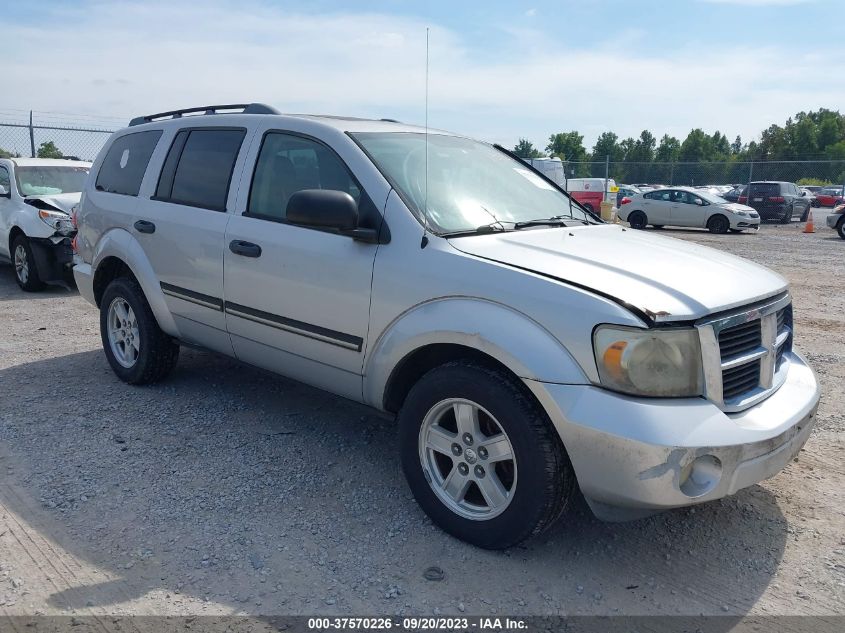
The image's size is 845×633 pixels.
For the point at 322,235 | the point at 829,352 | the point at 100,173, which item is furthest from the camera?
the point at 829,352

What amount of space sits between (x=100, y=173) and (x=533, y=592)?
14.5 ft

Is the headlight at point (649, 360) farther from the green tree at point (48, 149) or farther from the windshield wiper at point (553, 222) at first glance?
the green tree at point (48, 149)

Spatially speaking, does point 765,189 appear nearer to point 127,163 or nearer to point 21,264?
point 21,264

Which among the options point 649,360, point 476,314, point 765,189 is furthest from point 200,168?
point 765,189

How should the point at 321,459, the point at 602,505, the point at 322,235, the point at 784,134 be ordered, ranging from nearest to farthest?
1. the point at 602,505
2. the point at 322,235
3. the point at 321,459
4. the point at 784,134

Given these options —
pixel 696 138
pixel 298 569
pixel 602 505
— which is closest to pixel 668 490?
pixel 602 505

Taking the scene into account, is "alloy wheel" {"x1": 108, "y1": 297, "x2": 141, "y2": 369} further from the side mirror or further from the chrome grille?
the chrome grille

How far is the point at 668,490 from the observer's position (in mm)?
2660

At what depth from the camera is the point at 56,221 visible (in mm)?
8883

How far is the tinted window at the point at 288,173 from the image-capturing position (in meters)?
3.80

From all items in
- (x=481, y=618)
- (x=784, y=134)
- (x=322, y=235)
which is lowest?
(x=481, y=618)

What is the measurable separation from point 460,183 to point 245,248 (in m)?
1.24

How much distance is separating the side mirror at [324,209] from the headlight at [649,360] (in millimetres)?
1282

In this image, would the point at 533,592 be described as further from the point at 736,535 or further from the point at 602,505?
the point at 736,535
